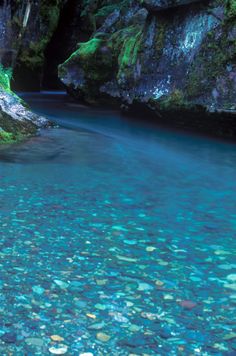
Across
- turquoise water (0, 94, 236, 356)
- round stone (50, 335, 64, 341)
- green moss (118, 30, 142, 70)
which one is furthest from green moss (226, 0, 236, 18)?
round stone (50, 335, 64, 341)

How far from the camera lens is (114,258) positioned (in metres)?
3.82

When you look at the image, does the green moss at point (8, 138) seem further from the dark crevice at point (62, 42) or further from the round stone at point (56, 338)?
the dark crevice at point (62, 42)

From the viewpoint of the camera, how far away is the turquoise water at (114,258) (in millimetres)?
2719

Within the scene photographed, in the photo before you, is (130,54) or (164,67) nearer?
(164,67)

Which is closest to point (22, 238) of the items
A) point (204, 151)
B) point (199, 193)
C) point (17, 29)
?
point (199, 193)

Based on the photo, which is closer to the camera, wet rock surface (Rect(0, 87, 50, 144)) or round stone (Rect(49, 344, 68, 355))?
round stone (Rect(49, 344, 68, 355))

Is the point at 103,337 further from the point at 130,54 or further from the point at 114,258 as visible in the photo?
the point at 130,54

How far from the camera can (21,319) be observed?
2807 millimetres

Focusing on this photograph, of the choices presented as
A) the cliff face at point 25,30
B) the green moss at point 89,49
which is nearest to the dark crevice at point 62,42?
the cliff face at point 25,30

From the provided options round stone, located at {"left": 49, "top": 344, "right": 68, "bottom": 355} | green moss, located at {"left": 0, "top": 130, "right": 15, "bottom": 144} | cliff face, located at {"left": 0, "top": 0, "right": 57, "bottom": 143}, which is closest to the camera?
round stone, located at {"left": 49, "top": 344, "right": 68, "bottom": 355}

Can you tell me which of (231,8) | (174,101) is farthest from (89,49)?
(231,8)

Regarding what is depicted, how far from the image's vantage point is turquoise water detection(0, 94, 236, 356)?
2719 millimetres

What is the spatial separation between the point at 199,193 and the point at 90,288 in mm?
3211

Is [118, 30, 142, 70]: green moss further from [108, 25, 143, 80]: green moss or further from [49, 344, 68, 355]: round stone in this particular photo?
[49, 344, 68, 355]: round stone
